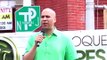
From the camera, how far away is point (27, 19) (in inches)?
235

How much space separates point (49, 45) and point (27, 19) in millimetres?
2111

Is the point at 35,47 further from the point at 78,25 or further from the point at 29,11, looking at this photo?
the point at 78,25

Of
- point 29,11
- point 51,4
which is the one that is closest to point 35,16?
point 29,11

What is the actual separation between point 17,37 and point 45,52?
200cm

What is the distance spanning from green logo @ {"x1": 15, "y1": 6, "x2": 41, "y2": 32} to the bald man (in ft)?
6.41

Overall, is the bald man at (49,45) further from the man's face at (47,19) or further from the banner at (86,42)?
the banner at (86,42)

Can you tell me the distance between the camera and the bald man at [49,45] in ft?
12.4

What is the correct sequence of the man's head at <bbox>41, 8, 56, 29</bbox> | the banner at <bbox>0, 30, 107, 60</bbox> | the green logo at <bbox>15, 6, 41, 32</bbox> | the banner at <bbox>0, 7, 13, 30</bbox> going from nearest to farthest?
the man's head at <bbox>41, 8, 56, 29</bbox>
the banner at <bbox>0, 30, 107, 60</bbox>
the green logo at <bbox>15, 6, 41, 32</bbox>
the banner at <bbox>0, 7, 13, 30</bbox>

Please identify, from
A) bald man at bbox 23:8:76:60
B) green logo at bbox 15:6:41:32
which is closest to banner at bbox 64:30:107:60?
green logo at bbox 15:6:41:32

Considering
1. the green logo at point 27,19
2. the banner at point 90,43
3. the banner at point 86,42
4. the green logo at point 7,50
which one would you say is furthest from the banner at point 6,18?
the banner at point 90,43

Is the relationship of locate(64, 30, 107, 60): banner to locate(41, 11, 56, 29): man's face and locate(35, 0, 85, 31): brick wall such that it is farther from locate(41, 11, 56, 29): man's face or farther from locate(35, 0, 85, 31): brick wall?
locate(35, 0, 85, 31): brick wall

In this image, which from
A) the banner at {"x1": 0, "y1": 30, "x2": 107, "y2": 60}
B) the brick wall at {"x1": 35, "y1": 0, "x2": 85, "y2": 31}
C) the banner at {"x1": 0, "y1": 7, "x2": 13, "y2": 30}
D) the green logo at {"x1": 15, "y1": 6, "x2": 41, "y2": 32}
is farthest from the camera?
the banner at {"x1": 0, "y1": 7, "x2": 13, "y2": 30}

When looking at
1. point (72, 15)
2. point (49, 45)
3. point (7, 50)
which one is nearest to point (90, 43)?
point (7, 50)

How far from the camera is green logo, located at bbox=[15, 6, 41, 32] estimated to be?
19.4 ft
